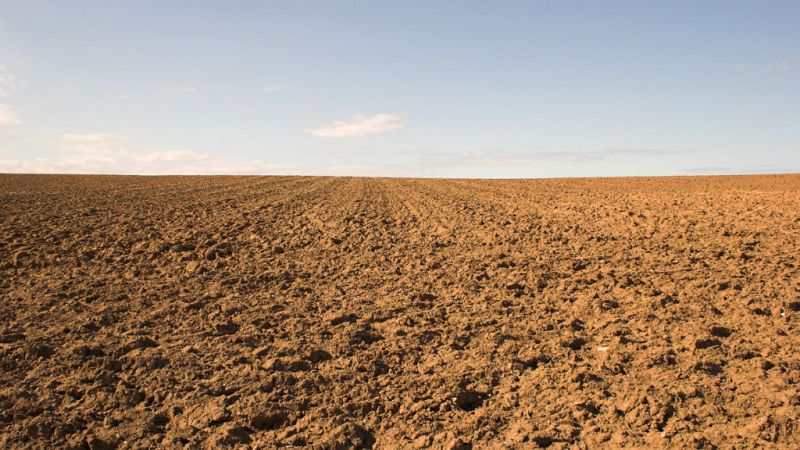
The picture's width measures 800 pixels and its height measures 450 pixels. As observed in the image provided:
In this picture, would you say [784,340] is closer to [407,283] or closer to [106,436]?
[407,283]

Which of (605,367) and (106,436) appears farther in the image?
(605,367)

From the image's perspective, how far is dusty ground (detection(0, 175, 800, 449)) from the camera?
14.8ft

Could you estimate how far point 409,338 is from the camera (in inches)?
250

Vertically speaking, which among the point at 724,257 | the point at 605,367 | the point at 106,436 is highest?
the point at 724,257

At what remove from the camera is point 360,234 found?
42.0 feet

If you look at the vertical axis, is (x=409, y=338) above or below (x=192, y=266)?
below

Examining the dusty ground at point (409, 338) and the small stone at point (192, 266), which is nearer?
the dusty ground at point (409, 338)

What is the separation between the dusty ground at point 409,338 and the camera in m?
4.52

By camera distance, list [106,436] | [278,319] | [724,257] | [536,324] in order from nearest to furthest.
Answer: [106,436]
[536,324]
[278,319]
[724,257]

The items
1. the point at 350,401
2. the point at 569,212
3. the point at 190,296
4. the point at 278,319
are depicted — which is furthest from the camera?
the point at 569,212

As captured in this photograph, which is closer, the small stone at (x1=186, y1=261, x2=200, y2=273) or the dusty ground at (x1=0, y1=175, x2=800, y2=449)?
the dusty ground at (x1=0, y1=175, x2=800, y2=449)

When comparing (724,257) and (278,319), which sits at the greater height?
(724,257)

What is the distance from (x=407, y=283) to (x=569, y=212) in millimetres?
8453

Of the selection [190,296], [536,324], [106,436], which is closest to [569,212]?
[536,324]
